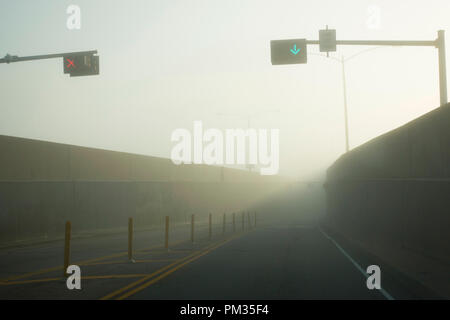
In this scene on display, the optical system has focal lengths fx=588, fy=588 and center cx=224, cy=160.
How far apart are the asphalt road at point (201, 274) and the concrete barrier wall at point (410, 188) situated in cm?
163

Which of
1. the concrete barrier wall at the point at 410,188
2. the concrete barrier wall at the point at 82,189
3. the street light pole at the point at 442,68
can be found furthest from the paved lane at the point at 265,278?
the concrete barrier wall at the point at 82,189

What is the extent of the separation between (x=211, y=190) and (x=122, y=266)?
46.7 meters

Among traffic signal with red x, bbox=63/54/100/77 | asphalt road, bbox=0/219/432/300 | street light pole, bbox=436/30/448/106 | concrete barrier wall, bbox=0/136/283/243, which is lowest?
asphalt road, bbox=0/219/432/300

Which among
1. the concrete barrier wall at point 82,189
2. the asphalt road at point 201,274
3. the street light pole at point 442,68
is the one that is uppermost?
the street light pole at point 442,68

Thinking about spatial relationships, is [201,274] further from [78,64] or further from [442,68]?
[78,64]

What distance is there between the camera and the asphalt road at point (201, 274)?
36.1 feet

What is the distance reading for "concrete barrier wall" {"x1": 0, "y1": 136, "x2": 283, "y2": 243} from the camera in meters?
26.5

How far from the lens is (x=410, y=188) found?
57.7 feet

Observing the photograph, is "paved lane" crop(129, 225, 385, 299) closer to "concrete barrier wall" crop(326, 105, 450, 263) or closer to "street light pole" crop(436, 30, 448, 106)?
"concrete barrier wall" crop(326, 105, 450, 263)

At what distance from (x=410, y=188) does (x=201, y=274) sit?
742 centimetres

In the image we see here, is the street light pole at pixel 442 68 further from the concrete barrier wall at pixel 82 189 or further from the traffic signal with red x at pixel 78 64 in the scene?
the concrete barrier wall at pixel 82 189

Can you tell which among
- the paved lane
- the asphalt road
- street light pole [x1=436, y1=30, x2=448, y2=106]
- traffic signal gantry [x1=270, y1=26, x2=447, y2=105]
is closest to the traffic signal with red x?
the asphalt road

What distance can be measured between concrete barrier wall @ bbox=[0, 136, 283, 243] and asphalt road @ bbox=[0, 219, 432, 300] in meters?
5.51
